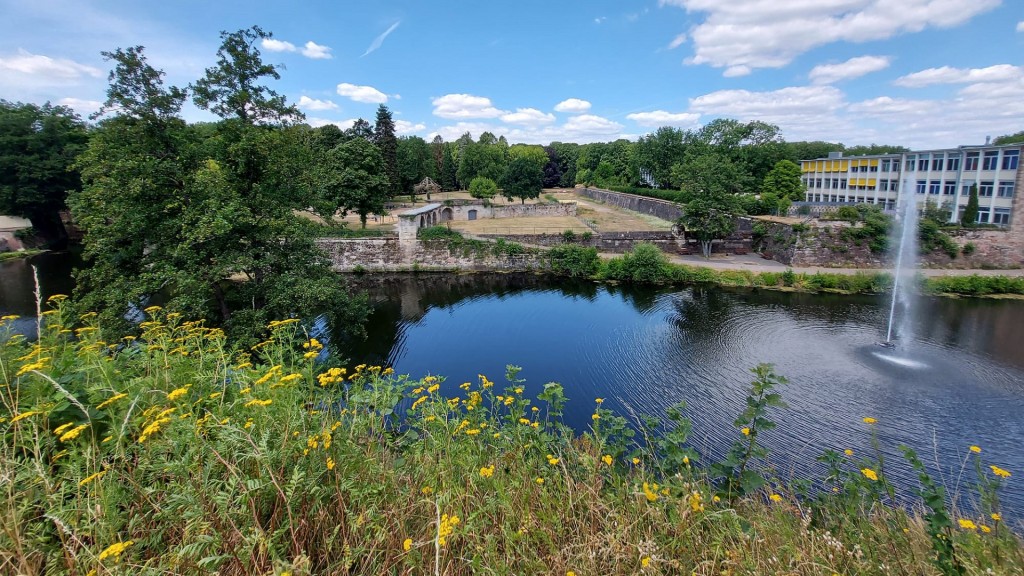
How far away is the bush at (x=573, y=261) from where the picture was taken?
25703 mm

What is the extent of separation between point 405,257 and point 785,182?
116 feet

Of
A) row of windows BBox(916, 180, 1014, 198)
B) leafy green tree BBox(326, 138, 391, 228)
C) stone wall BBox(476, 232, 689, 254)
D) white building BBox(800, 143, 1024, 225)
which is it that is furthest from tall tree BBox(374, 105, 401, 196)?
row of windows BBox(916, 180, 1014, 198)

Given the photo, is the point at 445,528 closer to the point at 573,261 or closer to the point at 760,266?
the point at 573,261

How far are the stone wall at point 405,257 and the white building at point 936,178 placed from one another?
2810 cm

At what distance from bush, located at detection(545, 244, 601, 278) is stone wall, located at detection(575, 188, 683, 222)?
38.1 feet

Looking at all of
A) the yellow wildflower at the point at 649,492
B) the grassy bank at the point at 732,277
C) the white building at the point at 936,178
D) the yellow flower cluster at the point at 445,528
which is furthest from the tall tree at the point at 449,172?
the yellow flower cluster at the point at 445,528

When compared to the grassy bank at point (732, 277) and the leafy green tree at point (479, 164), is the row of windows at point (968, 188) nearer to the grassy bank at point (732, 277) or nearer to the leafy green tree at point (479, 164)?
the grassy bank at point (732, 277)

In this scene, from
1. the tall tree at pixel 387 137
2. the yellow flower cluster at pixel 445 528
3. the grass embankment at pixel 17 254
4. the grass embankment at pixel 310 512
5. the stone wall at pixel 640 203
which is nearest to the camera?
the grass embankment at pixel 310 512

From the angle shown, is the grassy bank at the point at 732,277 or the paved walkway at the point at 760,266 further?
the paved walkway at the point at 760,266

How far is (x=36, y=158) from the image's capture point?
29844mm

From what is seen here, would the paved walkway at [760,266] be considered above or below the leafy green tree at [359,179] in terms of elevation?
below

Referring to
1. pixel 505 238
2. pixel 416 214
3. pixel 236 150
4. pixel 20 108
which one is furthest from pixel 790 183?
pixel 20 108

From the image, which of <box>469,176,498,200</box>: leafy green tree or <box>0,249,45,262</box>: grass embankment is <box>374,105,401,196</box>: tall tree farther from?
<box>0,249,45,262</box>: grass embankment

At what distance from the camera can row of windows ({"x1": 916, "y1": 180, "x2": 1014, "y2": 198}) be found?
2678cm
